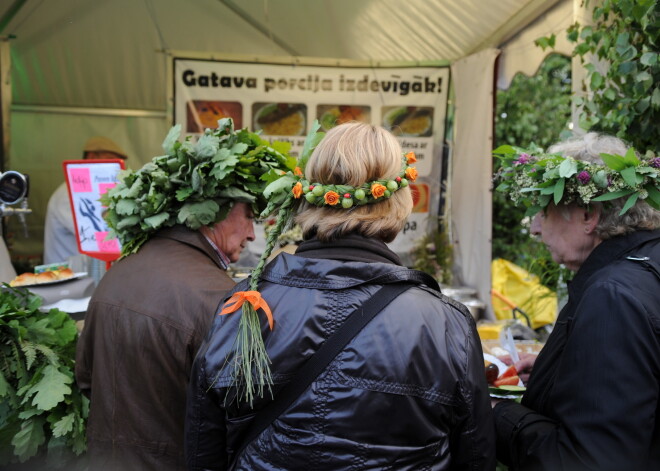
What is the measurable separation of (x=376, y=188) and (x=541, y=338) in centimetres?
308

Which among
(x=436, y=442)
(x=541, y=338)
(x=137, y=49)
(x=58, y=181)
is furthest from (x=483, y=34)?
(x=58, y=181)

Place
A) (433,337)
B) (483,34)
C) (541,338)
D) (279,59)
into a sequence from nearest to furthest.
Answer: (433,337) < (541,338) < (483,34) < (279,59)

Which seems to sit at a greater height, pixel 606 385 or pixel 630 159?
pixel 630 159

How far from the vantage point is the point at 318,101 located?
6.08 m

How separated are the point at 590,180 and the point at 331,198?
0.94 m

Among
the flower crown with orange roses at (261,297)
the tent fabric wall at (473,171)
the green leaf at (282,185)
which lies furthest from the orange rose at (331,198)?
the tent fabric wall at (473,171)

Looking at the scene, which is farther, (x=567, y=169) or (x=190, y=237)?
(x=190, y=237)

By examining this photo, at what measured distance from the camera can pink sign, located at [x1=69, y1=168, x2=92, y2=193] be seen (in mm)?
3469

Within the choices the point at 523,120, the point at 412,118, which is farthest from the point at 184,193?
the point at 523,120

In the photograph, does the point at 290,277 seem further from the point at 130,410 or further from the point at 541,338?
the point at 541,338

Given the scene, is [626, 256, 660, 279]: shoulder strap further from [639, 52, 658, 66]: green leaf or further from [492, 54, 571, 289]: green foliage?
[492, 54, 571, 289]: green foliage

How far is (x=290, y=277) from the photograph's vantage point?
4.87 ft

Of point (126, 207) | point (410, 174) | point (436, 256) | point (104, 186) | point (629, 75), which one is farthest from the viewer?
point (436, 256)

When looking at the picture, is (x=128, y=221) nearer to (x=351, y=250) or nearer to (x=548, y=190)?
(x=351, y=250)
